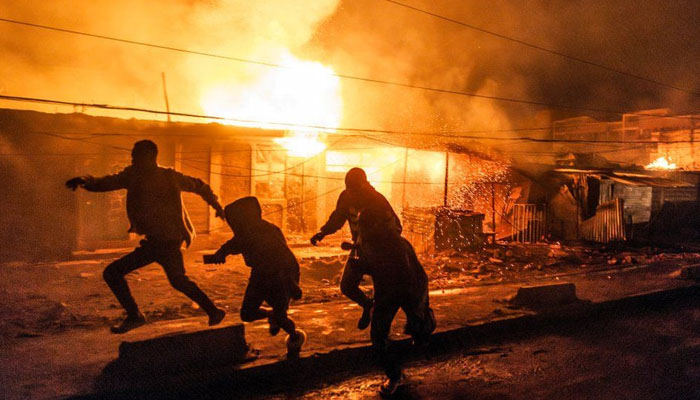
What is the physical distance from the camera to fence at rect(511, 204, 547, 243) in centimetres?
1630

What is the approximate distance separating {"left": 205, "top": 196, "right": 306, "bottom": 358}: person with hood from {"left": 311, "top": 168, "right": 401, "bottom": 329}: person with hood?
0.49m

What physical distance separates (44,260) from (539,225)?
15.7m

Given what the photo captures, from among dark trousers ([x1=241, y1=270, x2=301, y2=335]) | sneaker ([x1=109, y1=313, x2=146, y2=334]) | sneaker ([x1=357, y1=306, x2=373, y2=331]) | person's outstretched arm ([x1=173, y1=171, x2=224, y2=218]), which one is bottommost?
sneaker ([x1=109, y1=313, x2=146, y2=334])

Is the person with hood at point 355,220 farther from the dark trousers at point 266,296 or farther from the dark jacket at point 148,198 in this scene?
the dark jacket at point 148,198

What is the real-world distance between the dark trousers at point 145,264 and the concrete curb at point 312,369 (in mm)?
688

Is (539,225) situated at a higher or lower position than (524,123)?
lower

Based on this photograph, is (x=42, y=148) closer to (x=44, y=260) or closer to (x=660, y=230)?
(x=44, y=260)

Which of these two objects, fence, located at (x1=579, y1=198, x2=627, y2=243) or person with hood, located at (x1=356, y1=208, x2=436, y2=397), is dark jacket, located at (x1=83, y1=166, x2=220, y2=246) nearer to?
person with hood, located at (x1=356, y1=208, x2=436, y2=397)

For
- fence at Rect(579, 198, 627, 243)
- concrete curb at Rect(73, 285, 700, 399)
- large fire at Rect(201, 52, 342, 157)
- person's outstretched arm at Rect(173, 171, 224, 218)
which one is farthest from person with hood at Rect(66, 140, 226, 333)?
fence at Rect(579, 198, 627, 243)

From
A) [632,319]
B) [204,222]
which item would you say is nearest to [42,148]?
[204,222]

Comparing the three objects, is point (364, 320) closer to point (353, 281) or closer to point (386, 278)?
point (353, 281)

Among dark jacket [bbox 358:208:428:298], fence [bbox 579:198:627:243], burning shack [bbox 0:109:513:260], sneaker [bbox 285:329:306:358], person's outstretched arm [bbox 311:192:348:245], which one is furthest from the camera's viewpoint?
fence [bbox 579:198:627:243]

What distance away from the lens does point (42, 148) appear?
11188 mm

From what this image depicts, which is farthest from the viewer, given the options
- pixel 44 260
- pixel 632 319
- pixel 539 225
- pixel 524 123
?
pixel 524 123
